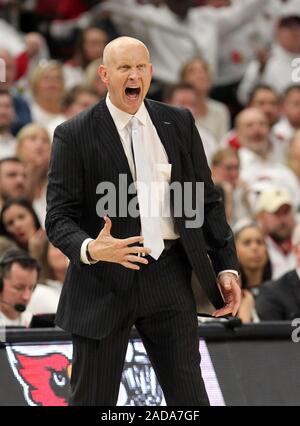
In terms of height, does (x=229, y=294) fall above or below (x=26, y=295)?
below

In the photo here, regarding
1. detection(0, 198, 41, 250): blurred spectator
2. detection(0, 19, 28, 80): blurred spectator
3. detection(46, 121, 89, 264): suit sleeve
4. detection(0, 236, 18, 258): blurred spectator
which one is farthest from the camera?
detection(0, 19, 28, 80): blurred spectator

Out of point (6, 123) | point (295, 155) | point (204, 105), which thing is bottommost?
point (295, 155)

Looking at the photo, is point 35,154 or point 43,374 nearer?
point 43,374

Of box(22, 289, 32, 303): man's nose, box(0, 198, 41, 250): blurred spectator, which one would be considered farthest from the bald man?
box(0, 198, 41, 250): blurred spectator

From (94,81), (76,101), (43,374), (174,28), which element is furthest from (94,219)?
(174,28)

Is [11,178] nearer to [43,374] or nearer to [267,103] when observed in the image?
[267,103]

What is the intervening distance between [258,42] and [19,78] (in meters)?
2.39

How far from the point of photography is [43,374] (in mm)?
4902

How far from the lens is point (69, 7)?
1066cm

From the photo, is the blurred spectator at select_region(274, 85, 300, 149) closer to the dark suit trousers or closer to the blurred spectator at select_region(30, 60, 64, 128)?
the blurred spectator at select_region(30, 60, 64, 128)

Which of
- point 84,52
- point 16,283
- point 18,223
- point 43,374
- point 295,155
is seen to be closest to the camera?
point 43,374

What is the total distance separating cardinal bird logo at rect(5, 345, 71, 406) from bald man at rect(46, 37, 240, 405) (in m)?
1.01

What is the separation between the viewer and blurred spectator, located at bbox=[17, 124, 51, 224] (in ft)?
26.1

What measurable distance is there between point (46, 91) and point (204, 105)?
135 centimetres
